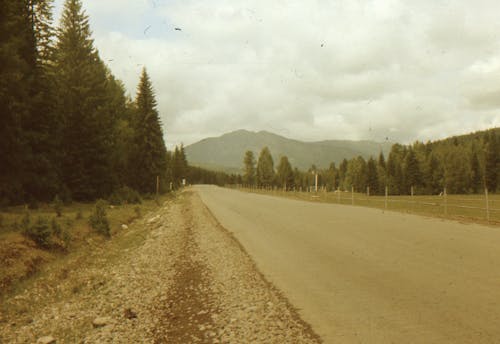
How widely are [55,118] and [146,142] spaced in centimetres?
1986

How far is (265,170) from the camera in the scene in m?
99.2

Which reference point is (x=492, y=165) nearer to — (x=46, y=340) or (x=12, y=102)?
(x=12, y=102)

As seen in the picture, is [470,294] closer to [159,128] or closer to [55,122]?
[55,122]

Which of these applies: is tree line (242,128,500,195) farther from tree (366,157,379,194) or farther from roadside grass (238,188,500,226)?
roadside grass (238,188,500,226)

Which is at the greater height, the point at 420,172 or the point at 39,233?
the point at 420,172

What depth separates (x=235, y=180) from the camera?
561 feet

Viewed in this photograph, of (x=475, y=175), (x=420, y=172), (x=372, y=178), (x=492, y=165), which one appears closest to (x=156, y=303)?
(x=420, y=172)

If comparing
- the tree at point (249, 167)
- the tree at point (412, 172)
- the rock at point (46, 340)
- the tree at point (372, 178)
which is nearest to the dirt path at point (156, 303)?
the rock at point (46, 340)

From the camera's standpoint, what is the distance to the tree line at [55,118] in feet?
57.5

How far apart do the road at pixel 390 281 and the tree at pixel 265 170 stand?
8560 centimetres

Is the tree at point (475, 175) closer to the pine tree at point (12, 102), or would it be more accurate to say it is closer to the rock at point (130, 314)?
the pine tree at point (12, 102)

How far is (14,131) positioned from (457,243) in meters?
20.4

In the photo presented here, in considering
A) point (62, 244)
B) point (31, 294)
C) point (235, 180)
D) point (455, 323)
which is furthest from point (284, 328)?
point (235, 180)

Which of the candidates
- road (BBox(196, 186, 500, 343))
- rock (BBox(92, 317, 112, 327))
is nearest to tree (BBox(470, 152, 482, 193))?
road (BBox(196, 186, 500, 343))
